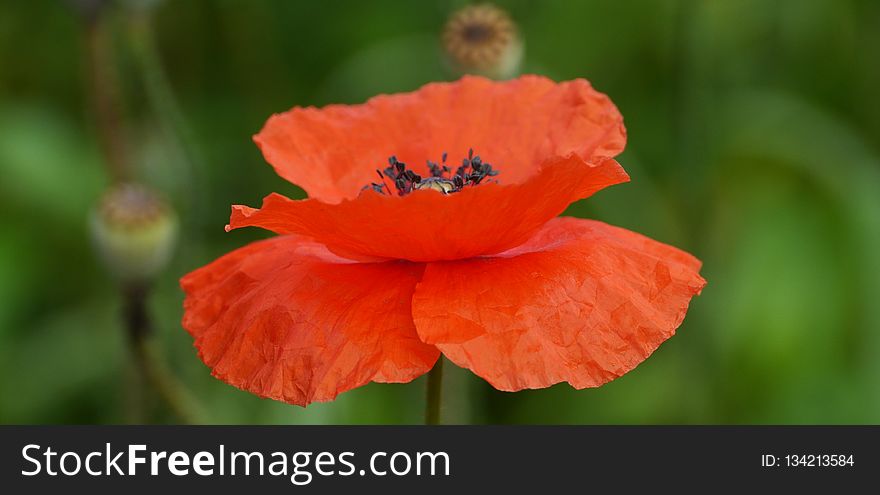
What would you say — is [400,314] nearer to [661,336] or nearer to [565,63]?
[661,336]

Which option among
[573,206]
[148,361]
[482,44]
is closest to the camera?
[148,361]

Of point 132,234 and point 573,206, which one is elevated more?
point 573,206

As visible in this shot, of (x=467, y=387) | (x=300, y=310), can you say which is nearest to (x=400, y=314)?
(x=300, y=310)

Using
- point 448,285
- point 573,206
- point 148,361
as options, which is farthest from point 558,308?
point 573,206

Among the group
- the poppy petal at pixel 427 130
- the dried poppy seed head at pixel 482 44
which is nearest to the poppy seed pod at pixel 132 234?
the poppy petal at pixel 427 130

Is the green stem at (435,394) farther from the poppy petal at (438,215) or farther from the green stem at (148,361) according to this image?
the green stem at (148,361)

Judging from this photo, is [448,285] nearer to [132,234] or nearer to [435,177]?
[435,177]
